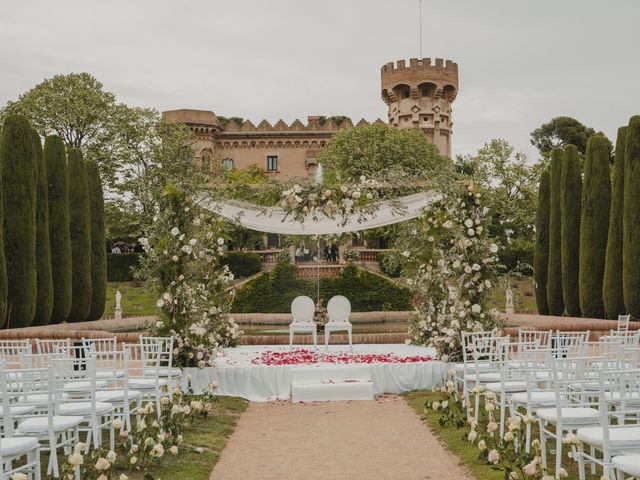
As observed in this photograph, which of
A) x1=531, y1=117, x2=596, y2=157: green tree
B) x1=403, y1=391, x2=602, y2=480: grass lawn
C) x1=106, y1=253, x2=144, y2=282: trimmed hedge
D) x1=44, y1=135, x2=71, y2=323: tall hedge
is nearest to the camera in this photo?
x1=403, y1=391, x2=602, y2=480: grass lawn

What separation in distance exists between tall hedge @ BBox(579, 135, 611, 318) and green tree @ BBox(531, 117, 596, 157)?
108ft

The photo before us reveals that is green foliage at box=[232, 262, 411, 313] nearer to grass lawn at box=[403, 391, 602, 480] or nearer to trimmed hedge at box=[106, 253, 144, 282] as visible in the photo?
trimmed hedge at box=[106, 253, 144, 282]

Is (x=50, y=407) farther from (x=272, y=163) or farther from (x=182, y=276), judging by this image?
(x=272, y=163)

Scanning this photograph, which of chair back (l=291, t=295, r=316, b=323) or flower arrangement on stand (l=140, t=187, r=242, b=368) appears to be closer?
flower arrangement on stand (l=140, t=187, r=242, b=368)

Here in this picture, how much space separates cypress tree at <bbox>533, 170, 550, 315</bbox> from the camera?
2077 centimetres

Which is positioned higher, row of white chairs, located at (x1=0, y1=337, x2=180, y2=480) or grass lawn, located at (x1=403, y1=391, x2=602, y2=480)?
row of white chairs, located at (x1=0, y1=337, x2=180, y2=480)

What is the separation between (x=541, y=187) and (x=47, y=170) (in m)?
13.0

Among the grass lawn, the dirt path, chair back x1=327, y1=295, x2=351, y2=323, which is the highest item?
chair back x1=327, y1=295, x2=351, y2=323

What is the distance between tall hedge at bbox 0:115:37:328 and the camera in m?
15.6

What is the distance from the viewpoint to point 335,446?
7281 millimetres

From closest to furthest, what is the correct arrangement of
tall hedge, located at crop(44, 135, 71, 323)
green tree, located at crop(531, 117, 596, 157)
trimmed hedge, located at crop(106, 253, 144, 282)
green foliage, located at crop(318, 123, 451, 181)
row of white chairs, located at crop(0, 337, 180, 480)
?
row of white chairs, located at crop(0, 337, 180, 480), tall hedge, located at crop(44, 135, 71, 323), trimmed hedge, located at crop(106, 253, 144, 282), green foliage, located at crop(318, 123, 451, 181), green tree, located at crop(531, 117, 596, 157)

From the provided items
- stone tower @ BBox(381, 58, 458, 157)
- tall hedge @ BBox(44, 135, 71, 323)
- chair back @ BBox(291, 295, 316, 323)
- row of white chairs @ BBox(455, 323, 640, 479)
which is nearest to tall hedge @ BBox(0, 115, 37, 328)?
tall hedge @ BBox(44, 135, 71, 323)

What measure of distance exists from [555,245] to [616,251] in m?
2.74

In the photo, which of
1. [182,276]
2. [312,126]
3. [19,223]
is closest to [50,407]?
[182,276]
